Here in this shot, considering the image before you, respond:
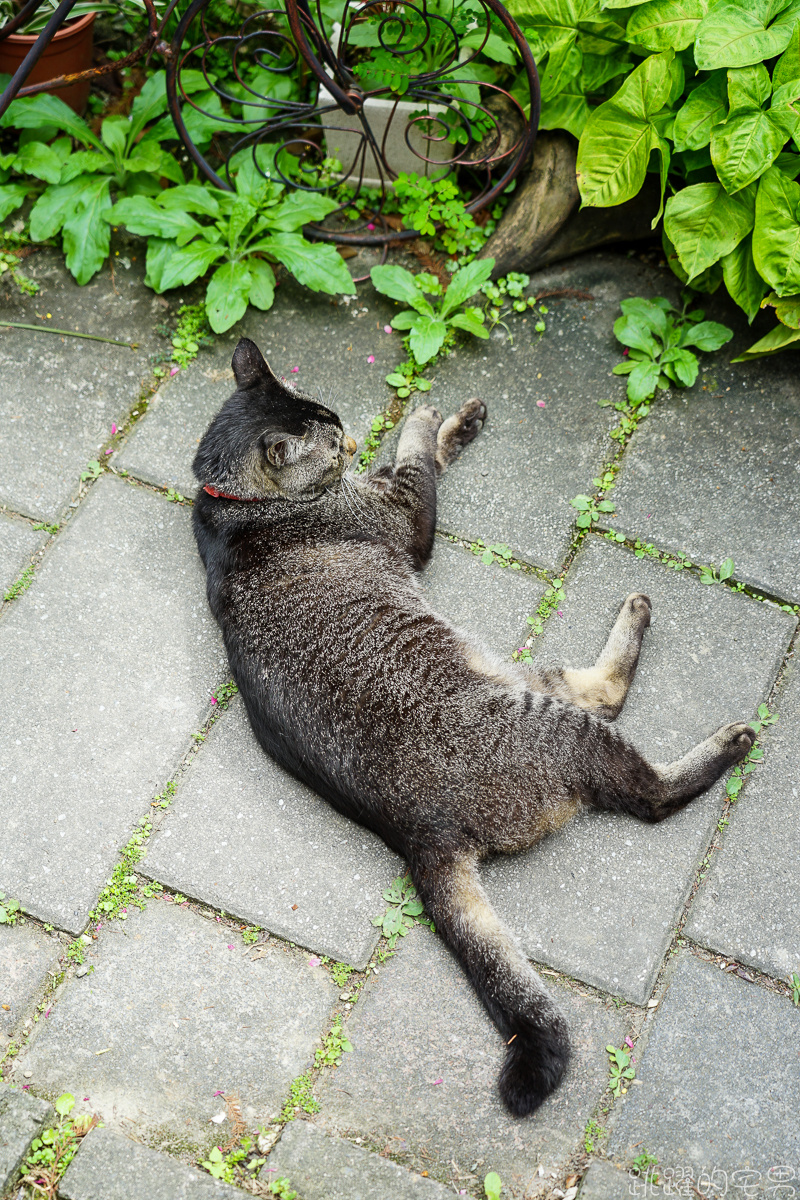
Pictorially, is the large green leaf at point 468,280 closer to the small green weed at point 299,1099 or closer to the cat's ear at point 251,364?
the cat's ear at point 251,364

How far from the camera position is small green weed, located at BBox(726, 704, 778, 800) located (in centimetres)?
294

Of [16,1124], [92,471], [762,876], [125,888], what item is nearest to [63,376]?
Answer: [92,471]

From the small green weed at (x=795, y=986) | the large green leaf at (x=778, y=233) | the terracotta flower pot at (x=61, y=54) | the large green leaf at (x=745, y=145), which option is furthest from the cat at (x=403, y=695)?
the terracotta flower pot at (x=61, y=54)

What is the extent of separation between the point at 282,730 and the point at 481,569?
1040mm

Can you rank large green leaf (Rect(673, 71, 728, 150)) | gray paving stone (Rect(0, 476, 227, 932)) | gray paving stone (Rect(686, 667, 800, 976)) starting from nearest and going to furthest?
gray paving stone (Rect(686, 667, 800, 976))
gray paving stone (Rect(0, 476, 227, 932))
large green leaf (Rect(673, 71, 728, 150))

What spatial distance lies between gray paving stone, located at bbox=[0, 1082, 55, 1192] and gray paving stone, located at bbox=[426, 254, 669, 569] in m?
2.26

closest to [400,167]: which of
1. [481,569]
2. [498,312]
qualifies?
[498,312]

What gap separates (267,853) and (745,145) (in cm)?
283

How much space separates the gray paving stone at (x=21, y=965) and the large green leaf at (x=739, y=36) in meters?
3.44

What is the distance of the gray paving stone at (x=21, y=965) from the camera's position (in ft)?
8.57

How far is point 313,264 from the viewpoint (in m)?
3.70

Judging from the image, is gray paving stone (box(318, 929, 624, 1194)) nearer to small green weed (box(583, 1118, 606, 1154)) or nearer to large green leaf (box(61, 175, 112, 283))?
small green weed (box(583, 1118, 606, 1154))

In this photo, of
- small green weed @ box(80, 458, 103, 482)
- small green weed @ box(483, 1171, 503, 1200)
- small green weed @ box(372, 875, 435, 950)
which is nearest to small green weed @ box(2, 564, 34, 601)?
small green weed @ box(80, 458, 103, 482)

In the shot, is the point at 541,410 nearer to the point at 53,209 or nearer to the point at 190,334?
the point at 190,334
